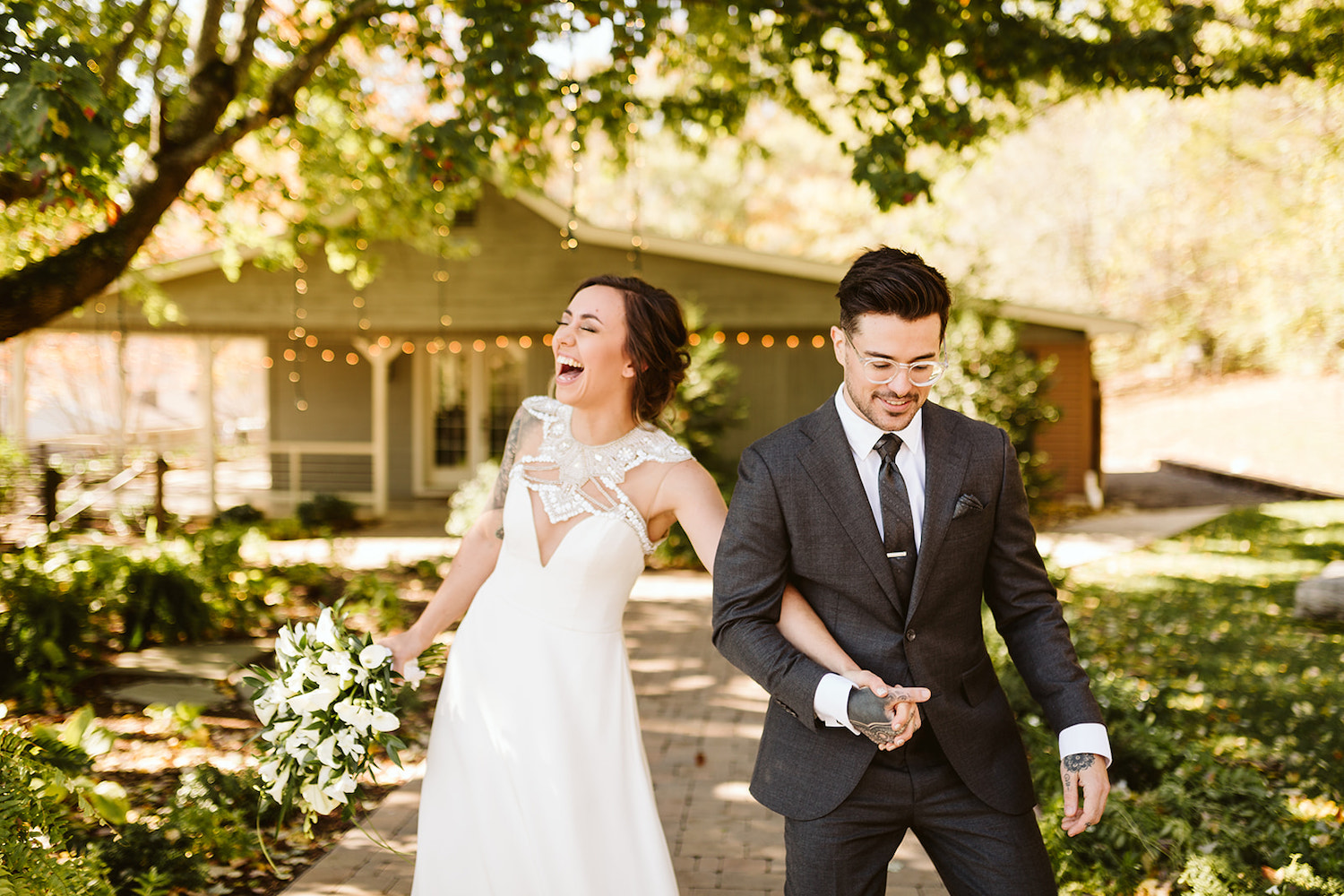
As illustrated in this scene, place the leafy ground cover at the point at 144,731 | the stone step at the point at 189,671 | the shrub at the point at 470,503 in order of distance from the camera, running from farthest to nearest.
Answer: the shrub at the point at 470,503 < the stone step at the point at 189,671 < the leafy ground cover at the point at 144,731

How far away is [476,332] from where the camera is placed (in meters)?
15.6

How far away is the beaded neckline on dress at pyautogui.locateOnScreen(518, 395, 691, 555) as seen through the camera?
9.66ft

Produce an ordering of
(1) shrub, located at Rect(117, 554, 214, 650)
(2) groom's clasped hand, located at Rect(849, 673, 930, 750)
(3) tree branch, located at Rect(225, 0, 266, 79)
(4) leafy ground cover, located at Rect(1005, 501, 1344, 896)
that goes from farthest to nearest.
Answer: (1) shrub, located at Rect(117, 554, 214, 650), (3) tree branch, located at Rect(225, 0, 266, 79), (4) leafy ground cover, located at Rect(1005, 501, 1344, 896), (2) groom's clasped hand, located at Rect(849, 673, 930, 750)

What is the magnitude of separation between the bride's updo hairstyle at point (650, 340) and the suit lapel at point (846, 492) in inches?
32.1

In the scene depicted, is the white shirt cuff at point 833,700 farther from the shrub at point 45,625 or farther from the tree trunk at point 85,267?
the shrub at point 45,625

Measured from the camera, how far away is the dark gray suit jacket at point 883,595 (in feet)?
7.41

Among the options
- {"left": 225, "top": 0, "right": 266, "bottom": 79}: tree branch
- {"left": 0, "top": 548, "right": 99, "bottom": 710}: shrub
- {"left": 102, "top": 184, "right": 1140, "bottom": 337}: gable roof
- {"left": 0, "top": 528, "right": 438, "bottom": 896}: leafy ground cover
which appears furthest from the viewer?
{"left": 102, "top": 184, "right": 1140, "bottom": 337}: gable roof

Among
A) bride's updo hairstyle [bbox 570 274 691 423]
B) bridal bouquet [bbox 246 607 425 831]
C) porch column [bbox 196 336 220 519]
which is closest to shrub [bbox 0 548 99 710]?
bridal bouquet [bbox 246 607 425 831]

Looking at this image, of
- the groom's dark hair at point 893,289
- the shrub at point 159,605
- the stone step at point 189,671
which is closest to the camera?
the groom's dark hair at point 893,289

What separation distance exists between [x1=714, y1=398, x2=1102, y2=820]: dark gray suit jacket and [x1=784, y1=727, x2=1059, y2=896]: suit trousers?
4 centimetres

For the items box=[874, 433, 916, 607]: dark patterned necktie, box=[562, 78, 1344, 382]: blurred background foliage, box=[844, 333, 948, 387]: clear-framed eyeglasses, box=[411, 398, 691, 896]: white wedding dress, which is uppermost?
box=[562, 78, 1344, 382]: blurred background foliage

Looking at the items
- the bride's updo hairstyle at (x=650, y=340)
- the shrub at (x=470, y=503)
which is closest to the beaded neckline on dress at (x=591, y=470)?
the bride's updo hairstyle at (x=650, y=340)

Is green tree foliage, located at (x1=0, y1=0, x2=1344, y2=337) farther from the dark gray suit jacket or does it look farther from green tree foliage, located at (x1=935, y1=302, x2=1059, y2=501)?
green tree foliage, located at (x1=935, y1=302, x2=1059, y2=501)

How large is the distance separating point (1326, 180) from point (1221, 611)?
14.0 ft
